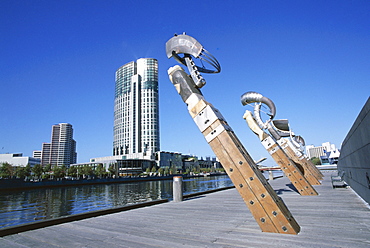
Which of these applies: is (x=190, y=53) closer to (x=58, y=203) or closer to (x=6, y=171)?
(x=58, y=203)

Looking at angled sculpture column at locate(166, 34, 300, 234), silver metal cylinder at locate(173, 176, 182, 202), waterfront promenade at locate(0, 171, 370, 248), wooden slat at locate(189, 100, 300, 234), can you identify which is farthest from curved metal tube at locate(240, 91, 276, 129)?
wooden slat at locate(189, 100, 300, 234)

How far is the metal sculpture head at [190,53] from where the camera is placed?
6.06 m

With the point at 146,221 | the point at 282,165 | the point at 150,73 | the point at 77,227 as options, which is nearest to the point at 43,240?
the point at 77,227

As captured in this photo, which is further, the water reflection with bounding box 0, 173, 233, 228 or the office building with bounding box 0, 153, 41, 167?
the office building with bounding box 0, 153, 41, 167

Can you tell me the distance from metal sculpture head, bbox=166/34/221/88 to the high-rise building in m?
165

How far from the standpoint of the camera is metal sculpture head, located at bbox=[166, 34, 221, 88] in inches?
239

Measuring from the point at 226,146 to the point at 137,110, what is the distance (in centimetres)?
18132

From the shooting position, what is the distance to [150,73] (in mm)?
192375

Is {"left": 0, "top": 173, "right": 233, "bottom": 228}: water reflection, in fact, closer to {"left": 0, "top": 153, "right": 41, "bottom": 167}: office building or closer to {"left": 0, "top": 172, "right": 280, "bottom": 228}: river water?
{"left": 0, "top": 172, "right": 280, "bottom": 228}: river water

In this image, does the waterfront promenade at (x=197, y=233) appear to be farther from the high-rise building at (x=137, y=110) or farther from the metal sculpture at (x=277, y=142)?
the high-rise building at (x=137, y=110)

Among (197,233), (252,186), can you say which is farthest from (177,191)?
(252,186)

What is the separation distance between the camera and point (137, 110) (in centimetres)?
18212

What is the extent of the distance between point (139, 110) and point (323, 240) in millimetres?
183830

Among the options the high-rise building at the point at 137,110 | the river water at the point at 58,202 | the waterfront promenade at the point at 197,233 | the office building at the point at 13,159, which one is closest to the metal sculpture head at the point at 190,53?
the waterfront promenade at the point at 197,233
